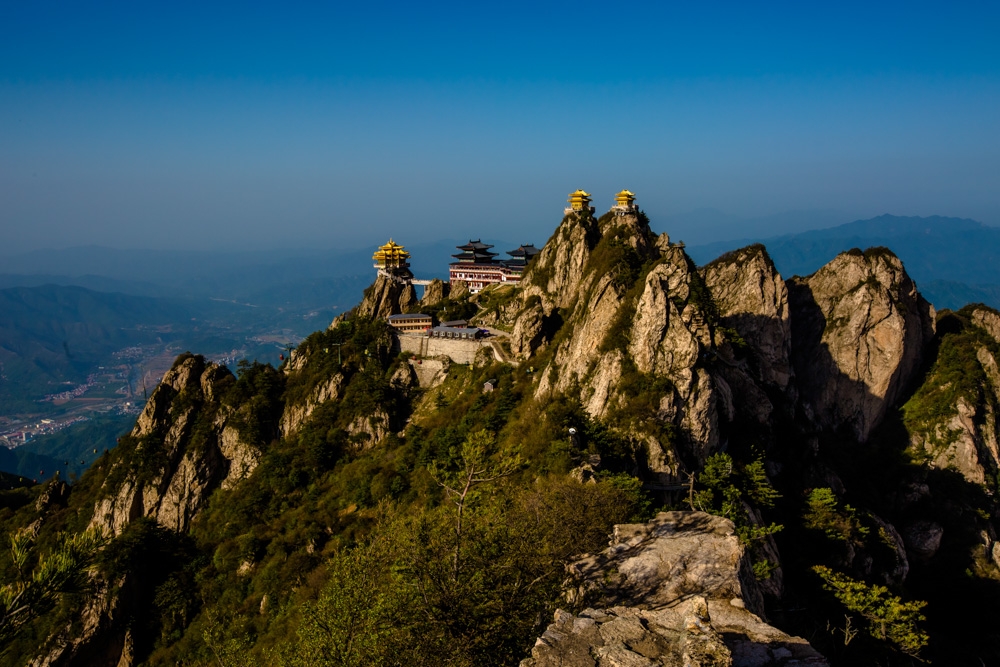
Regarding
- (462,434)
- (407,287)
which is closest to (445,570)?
(462,434)

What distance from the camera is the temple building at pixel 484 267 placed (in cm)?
6938

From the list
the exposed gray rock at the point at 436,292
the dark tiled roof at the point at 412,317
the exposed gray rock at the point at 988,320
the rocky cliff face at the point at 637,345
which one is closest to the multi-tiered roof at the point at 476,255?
the exposed gray rock at the point at 436,292

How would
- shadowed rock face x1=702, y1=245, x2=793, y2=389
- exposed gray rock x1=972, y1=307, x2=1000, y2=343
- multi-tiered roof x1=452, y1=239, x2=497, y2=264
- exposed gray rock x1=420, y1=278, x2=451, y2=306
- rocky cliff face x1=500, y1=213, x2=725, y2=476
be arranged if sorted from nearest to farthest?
rocky cliff face x1=500, y1=213, x2=725, y2=476 < shadowed rock face x1=702, y1=245, x2=793, y2=389 < exposed gray rock x1=972, y1=307, x2=1000, y2=343 < exposed gray rock x1=420, y1=278, x2=451, y2=306 < multi-tiered roof x1=452, y1=239, x2=497, y2=264

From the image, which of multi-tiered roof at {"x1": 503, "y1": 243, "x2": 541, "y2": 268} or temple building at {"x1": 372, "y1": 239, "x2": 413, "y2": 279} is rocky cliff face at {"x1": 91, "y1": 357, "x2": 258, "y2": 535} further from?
multi-tiered roof at {"x1": 503, "y1": 243, "x2": 541, "y2": 268}

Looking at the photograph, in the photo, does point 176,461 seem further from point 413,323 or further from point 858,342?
point 858,342

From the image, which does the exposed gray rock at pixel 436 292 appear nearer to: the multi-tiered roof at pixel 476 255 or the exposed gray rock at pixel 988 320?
the multi-tiered roof at pixel 476 255

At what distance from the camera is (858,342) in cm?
5700

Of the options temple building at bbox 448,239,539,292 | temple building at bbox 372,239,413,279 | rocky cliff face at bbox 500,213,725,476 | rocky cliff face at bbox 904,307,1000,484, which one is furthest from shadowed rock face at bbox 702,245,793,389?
temple building at bbox 372,239,413,279

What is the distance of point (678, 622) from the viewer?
46.0ft

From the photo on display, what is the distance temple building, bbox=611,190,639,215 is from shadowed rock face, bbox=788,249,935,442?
2031 cm

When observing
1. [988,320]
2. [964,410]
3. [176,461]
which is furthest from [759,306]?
[176,461]

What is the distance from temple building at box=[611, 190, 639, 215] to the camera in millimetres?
57188

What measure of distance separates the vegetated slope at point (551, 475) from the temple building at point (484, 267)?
327 cm

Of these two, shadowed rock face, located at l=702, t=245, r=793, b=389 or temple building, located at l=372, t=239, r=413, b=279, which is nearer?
shadowed rock face, located at l=702, t=245, r=793, b=389
